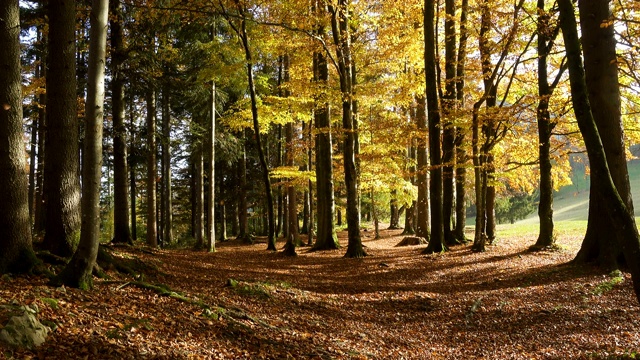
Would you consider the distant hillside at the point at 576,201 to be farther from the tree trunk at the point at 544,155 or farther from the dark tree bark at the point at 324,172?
the dark tree bark at the point at 324,172

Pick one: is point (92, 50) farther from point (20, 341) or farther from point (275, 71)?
point (275, 71)

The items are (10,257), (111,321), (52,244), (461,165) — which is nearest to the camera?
(111,321)

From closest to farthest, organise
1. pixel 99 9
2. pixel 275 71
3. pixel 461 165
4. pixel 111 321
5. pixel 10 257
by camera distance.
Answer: pixel 111 321 → pixel 99 9 → pixel 10 257 → pixel 461 165 → pixel 275 71

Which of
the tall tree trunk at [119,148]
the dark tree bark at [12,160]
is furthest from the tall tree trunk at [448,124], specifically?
the dark tree bark at [12,160]

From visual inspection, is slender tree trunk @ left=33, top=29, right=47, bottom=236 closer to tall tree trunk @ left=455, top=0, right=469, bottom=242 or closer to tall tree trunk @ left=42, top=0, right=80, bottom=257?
tall tree trunk @ left=42, top=0, right=80, bottom=257

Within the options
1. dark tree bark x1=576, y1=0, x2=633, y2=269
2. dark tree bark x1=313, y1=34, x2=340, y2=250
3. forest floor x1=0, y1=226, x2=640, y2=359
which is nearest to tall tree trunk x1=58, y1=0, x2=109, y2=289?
forest floor x1=0, y1=226, x2=640, y2=359

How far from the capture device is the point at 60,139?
679 centimetres

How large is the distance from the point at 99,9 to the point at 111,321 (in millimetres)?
3706

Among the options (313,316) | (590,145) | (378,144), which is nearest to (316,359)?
(313,316)

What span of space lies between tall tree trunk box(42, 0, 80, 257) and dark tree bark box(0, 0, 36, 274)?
63cm

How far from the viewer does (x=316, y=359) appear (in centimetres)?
522

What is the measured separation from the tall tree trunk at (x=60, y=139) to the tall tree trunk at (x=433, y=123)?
11118 millimetres

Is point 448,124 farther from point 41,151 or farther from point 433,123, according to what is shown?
point 41,151

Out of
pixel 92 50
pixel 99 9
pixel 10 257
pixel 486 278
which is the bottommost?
pixel 486 278
